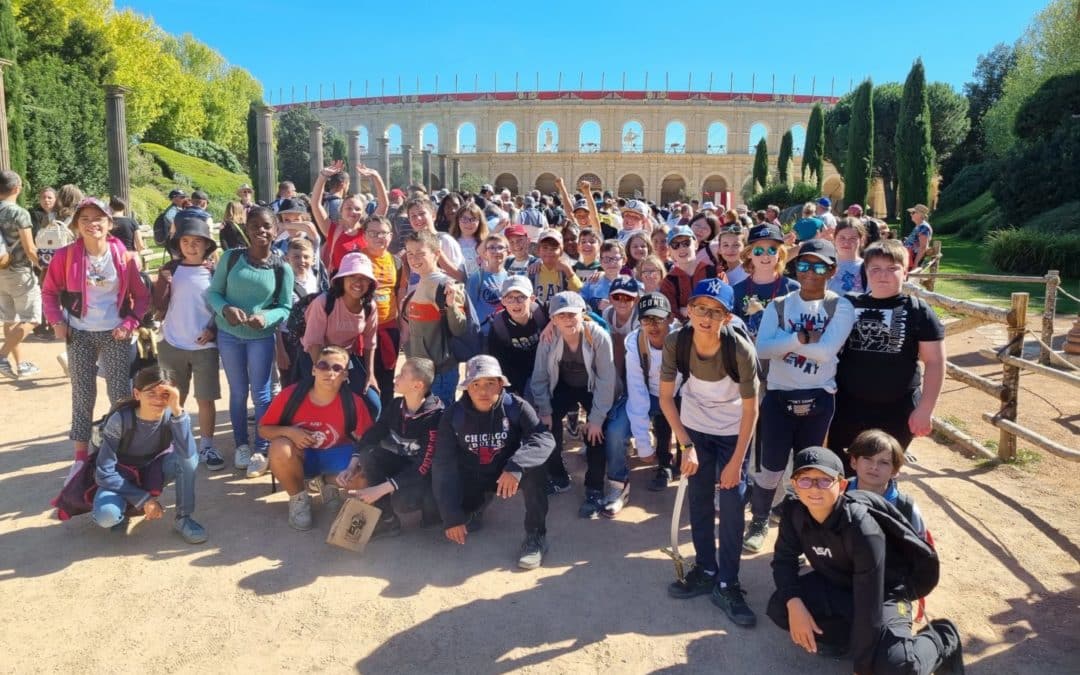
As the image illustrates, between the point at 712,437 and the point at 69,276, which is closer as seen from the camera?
the point at 712,437

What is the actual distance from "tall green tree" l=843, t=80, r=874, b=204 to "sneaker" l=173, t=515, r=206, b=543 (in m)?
26.7

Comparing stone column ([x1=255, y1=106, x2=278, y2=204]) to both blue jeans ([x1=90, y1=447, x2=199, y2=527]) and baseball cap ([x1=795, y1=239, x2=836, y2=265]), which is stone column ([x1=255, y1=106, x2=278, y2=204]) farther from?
baseball cap ([x1=795, y1=239, x2=836, y2=265])

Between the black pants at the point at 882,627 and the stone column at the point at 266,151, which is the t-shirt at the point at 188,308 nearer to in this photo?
the black pants at the point at 882,627

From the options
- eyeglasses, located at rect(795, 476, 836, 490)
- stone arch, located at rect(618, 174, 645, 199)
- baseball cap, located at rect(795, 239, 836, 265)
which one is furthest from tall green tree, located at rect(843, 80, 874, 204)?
stone arch, located at rect(618, 174, 645, 199)

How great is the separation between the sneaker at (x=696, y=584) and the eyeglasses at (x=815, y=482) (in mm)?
971

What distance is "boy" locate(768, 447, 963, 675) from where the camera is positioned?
9.05 feet

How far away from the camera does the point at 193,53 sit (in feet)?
165

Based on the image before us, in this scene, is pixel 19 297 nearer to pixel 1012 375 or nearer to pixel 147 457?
pixel 147 457

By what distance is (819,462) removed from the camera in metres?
2.82

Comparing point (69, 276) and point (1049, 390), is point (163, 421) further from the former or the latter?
point (1049, 390)

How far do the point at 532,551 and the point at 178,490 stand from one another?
6.66 feet

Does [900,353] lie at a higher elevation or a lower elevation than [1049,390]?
higher

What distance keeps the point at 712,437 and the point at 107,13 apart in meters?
43.6

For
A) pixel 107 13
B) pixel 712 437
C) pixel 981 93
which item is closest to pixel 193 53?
pixel 107 13
